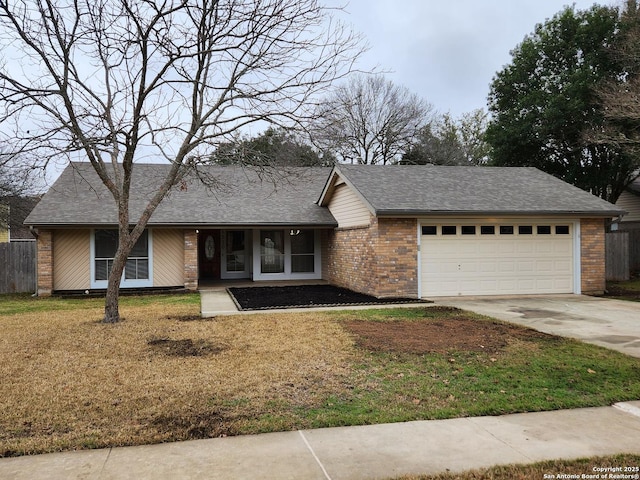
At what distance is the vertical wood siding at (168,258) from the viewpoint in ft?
50.8

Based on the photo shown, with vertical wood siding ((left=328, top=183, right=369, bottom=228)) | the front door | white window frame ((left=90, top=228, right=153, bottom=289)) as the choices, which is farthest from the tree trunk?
the front door

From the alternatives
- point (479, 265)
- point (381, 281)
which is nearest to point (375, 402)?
point (381, 281)

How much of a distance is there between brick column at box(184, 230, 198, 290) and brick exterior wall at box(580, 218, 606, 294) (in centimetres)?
1153

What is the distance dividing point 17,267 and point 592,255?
1787 centimetres

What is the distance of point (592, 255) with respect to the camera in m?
13.9

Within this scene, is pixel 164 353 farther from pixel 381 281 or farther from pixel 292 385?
pixel 381 281

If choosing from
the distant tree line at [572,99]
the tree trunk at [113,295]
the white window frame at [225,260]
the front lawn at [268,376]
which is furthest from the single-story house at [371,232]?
the front lawn at [268,376]

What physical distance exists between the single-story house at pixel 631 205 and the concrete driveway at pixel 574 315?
12953 millimetres

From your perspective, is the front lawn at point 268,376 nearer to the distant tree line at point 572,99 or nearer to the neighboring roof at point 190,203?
the neighboring roof at point 190,203

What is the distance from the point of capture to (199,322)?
30.4 ft

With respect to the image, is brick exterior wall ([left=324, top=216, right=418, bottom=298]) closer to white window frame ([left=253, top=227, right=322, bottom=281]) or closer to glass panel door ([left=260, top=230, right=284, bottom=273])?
white window frame ([left=253, top=227, right=322, bottom=281])

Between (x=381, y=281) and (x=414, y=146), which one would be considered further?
(x=414, y=146)

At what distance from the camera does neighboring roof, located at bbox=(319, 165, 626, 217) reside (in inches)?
502

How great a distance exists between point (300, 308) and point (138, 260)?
689 centimetres
